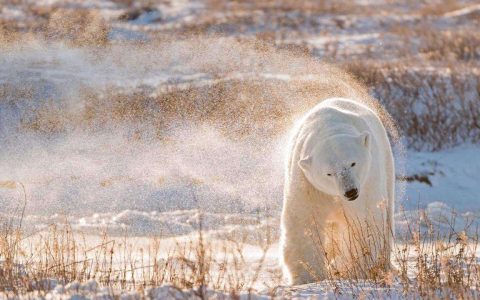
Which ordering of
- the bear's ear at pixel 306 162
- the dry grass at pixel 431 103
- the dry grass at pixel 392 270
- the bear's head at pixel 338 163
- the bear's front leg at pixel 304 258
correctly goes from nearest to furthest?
1. the dry grass at pixel 392 270
2. the bear's head at pixel 338 163
3. the bear's ear at pixel 306 162
4. the bear's front leg at pixel 304 258
5. the dry grass at pixel 431 103

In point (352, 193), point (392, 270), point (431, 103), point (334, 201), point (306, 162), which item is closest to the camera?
point (352, 193)

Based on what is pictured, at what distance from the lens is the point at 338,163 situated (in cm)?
619

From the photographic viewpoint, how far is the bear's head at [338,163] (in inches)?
241

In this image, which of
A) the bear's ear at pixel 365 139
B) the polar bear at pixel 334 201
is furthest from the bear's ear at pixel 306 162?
the bear's ear at pixel 365 139

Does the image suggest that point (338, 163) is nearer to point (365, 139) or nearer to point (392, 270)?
point (365, 139)

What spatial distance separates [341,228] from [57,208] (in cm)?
490

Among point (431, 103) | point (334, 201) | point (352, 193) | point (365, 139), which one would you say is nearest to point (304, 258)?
point (334, 201)

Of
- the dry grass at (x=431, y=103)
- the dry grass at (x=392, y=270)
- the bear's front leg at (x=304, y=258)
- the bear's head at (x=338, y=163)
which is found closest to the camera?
the dry grass at (x=392, y=270)

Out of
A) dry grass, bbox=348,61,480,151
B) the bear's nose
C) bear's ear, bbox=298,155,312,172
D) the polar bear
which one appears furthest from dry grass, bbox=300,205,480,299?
dry grass, bbox=348,61,480,151

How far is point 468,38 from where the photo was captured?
69.3ft

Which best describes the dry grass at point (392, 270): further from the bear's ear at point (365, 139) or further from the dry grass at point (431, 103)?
the dry grass at point (431, 103)

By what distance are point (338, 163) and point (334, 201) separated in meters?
0.48

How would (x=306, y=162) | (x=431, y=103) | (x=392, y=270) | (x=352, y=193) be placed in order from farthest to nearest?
(x=431, y=103), (x=306, y=162), (x=392, y=270), (x=352, y=193)

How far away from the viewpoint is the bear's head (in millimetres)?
6129
